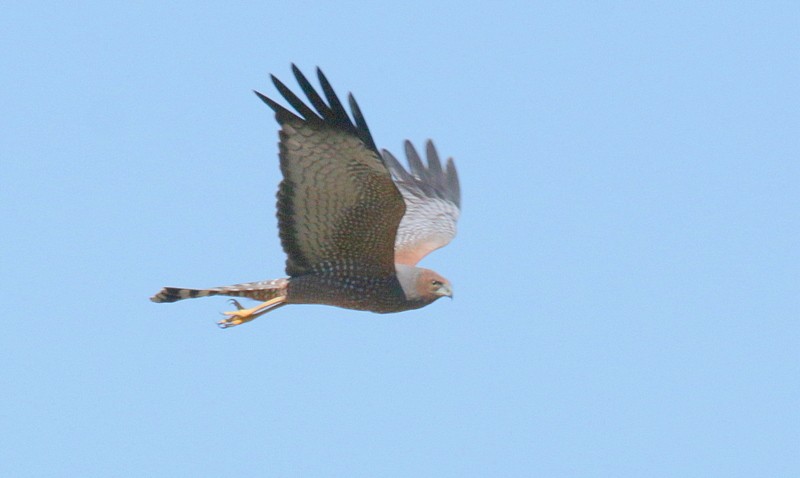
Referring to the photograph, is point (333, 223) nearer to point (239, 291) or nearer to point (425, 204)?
point (239, 291)

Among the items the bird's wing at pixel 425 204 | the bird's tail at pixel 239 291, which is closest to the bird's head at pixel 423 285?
the bird's tail at pixel 239 291

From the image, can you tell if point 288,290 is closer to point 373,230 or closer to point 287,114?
point 373,230

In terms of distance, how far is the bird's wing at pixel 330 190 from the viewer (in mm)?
11031

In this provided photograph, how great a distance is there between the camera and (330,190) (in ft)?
38.0

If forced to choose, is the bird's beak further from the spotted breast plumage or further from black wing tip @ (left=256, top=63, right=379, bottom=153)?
black wing tip @ (left=256, top=63, right=379, bottom=153)

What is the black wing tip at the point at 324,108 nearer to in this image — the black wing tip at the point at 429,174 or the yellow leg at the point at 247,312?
the yellow leg at the point at 247,312

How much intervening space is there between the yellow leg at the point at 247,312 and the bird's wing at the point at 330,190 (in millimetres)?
336

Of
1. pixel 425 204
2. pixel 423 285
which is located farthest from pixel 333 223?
pixel 425 204

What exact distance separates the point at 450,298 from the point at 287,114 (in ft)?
8.65

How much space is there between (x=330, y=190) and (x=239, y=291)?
165 centimetres

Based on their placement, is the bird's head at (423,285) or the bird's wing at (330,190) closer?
the bird's wing at (330,190)

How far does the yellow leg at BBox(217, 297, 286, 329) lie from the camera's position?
500 inches

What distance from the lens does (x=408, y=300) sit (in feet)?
41.4

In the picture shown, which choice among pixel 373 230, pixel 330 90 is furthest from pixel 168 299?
pixel 330 90
